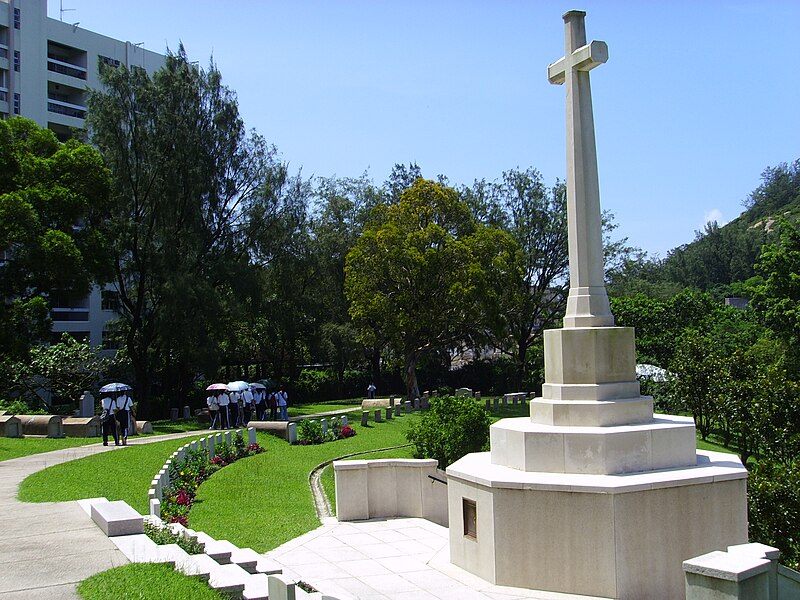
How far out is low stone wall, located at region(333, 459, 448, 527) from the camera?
1317 cm

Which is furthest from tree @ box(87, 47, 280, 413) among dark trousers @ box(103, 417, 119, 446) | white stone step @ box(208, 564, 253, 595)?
white stone step @ box(208, 564, 253, 595)

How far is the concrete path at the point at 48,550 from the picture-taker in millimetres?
6785

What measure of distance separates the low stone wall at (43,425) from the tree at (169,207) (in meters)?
8.68

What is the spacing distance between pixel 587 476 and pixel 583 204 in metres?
3.93

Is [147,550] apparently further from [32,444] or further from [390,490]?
[32,444]

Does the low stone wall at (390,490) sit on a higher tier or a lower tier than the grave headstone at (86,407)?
lower

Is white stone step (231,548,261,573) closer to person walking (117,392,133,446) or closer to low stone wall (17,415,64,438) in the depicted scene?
person walking (117,392,133,446)

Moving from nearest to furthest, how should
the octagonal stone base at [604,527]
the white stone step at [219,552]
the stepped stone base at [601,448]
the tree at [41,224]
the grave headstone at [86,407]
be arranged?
the white stone step at [219,552], the octagonal stone base at [604,527], the stepped stone base at [601,448], the tree at [41,224], the grave headstone at [86,407]

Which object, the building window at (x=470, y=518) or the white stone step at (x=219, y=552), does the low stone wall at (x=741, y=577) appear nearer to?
the building window at (x=470, y=518)

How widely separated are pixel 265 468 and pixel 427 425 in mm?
4055

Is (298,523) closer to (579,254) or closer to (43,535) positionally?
(43,535)

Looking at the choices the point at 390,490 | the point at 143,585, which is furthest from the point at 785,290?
the point at 143,585

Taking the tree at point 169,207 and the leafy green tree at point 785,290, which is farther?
the tree at point 169,207

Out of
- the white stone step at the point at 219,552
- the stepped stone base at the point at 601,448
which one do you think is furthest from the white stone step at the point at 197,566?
the stepped stone base at the point at 601,448
